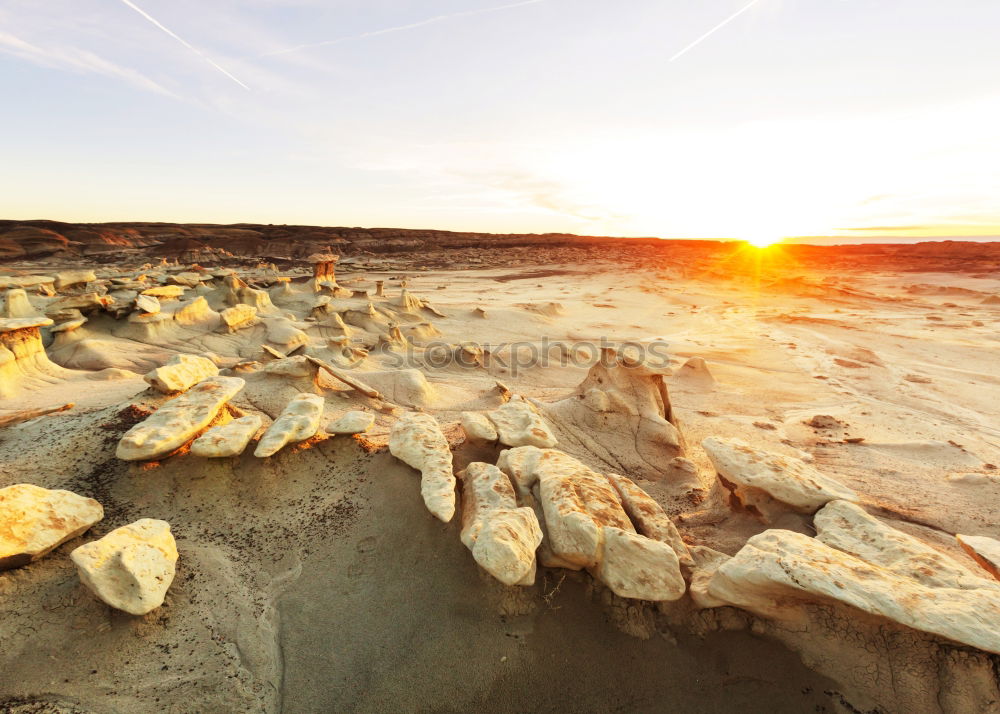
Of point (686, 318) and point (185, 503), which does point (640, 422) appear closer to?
point (185, 503)

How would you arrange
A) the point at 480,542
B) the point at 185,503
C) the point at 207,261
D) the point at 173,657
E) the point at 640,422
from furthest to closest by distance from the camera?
the point at 207,261
the point at 640,422
the point at 185,503
the point at 480,542
the point at 173,657

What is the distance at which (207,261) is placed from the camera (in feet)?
108

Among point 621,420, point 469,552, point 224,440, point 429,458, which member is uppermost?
point 224,440

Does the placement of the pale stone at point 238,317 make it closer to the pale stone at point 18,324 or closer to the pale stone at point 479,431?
the pale stone at point 18,324

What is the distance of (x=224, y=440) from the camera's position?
3.24m

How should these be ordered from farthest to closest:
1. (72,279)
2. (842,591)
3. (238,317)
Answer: (72,279) → (238,317) → (842,591)

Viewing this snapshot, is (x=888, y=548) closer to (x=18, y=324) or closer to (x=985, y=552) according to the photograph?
(x=985, y=552)

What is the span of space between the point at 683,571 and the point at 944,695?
1115mm

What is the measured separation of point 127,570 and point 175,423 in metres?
1.41

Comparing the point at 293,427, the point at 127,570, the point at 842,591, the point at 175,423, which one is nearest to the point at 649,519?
the point at 842,591

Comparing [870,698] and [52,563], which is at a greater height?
[52,563]

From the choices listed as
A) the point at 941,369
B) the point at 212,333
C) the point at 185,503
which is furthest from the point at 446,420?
the point at 941,369

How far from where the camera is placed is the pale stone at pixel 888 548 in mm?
2207

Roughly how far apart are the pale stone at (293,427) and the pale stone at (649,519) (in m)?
2.48
